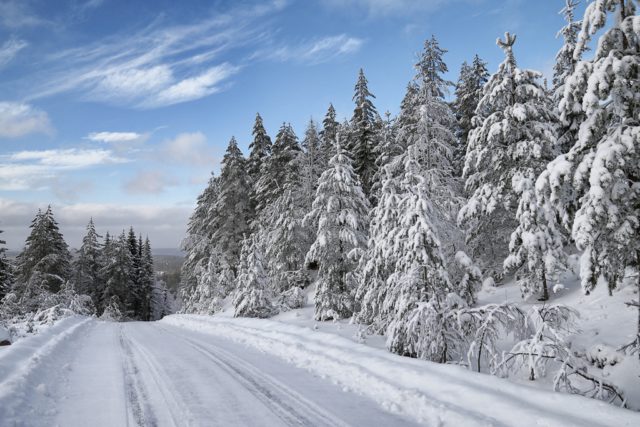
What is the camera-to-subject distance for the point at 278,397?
302 inches

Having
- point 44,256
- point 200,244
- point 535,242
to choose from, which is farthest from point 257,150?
point 535,242

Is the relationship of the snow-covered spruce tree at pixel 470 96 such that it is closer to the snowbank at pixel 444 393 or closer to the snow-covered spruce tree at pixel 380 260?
the snow-covered spruce tree at pixel 380 260

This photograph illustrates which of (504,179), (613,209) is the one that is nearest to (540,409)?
(613,209)

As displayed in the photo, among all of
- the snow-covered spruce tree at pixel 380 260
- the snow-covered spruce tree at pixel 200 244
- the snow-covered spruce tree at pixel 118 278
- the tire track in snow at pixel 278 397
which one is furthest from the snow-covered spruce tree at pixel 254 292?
the snow-covered spruce tree at pixel 118 278

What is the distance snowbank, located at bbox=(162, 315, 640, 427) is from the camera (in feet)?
19.0

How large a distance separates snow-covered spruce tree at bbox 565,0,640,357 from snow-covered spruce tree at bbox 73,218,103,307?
6284cm

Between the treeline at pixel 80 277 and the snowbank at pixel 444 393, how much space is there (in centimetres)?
2525

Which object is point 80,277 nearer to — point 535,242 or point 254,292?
point 254,292

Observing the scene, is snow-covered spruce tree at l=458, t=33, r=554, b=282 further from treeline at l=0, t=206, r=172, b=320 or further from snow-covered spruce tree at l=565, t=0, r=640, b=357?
treeline at l=0, t=206, r=172, b=320

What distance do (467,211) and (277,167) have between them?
21118mm

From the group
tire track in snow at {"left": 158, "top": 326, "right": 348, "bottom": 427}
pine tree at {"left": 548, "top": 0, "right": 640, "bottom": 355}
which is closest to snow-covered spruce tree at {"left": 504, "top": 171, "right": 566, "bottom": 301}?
pine tree at {"left": 548, "top": 0, "right": 640, "bottom": 355}

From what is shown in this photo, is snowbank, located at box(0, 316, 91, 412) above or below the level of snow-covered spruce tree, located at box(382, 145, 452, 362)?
below

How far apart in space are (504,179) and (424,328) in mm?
9982

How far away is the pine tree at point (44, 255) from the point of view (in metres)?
41.7
